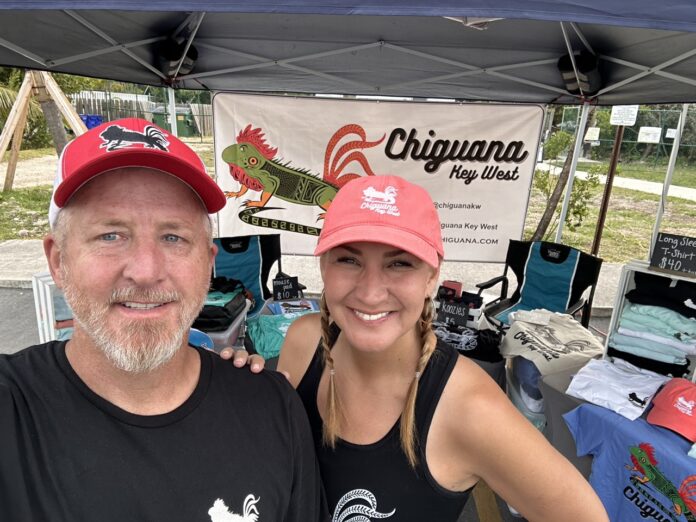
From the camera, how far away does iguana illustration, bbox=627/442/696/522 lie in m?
1.90

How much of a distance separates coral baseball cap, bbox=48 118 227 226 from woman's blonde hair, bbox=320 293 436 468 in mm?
578

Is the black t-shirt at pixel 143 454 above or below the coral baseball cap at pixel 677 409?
above

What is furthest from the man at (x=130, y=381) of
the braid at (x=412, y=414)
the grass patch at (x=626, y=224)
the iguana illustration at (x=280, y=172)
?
the grass patch at (x=626, y=224)

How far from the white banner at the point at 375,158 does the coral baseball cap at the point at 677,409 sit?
2947 mm

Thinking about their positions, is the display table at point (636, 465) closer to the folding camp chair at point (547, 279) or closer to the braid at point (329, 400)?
the braid at point (329, 400)

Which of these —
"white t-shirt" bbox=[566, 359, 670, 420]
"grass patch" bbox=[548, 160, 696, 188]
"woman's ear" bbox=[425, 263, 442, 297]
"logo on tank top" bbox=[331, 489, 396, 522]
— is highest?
"grass patch" bbox=[548, 160, 696, 188]

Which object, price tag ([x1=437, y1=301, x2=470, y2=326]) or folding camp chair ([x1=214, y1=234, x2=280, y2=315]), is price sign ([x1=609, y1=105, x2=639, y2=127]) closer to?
price tag ([x1=437, y1=301, x2=470, y2=326])

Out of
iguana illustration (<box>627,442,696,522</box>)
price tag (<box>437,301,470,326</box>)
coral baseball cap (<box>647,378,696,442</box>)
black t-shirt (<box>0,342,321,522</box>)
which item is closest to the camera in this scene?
black t-shirt (<box>0,342,321,522</box>)

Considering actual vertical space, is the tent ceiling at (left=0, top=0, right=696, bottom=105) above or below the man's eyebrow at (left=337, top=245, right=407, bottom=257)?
above

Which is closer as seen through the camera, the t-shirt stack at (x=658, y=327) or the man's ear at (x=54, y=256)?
the man's ear at (x=54, y=256)

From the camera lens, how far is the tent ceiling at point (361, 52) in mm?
3105

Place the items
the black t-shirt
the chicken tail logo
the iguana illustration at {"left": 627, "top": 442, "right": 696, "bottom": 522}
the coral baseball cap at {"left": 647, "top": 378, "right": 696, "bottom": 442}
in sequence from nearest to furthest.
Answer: the black t-shirt
the chicken tail logo
the iguana illustration at {"left": 627, "top": 442, "right": 696, "bottom": 522}
the coral baseball cap at {"left": 647, "top": 378, "right": 696, "bottom": 442}

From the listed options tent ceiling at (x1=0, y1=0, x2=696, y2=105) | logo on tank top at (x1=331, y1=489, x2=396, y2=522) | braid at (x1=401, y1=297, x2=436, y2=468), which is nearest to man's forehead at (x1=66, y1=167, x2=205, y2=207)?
braid at (x1=401, y1=297, x2=436, y2=468)

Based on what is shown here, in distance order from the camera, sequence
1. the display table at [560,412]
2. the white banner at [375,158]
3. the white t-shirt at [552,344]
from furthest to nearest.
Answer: the white banner at [375,158] → the white t-shirt at [552,344] → the display table at [560,412]
